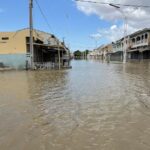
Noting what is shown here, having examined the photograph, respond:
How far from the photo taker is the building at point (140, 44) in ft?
211

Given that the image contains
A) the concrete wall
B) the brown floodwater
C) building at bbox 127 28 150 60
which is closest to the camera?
the brown floodwater

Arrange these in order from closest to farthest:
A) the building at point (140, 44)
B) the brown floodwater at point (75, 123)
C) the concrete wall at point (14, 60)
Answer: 1. the brown floodwater at point (75, 123)
2. the concrete wall at point (14, 60)
3. the building at point (140, 44)

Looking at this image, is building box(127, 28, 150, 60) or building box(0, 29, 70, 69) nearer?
building box(0, 29, 70, 69)

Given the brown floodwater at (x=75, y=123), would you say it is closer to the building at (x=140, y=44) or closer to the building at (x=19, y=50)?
the building at (x=19, y=50)

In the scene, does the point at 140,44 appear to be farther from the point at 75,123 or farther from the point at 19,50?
the point at 75,123

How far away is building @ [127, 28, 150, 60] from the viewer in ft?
211

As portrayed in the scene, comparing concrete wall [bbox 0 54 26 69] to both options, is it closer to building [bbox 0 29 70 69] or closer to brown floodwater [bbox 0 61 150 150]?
building [bbox 0 29 70 69]

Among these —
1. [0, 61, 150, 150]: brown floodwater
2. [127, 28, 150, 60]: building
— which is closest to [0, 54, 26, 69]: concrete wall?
[0, 61, 150, 150]: brown floodwater

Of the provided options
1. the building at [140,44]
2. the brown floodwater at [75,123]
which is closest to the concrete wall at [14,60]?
the brown floodwater at [75,123]

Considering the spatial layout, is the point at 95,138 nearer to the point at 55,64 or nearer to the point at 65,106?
the point at 65,106

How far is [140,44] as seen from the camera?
226 ft

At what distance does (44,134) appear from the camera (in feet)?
23.9

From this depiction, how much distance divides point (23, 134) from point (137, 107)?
15.3 feet

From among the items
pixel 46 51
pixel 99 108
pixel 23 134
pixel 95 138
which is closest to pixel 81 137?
pixel 95 138
